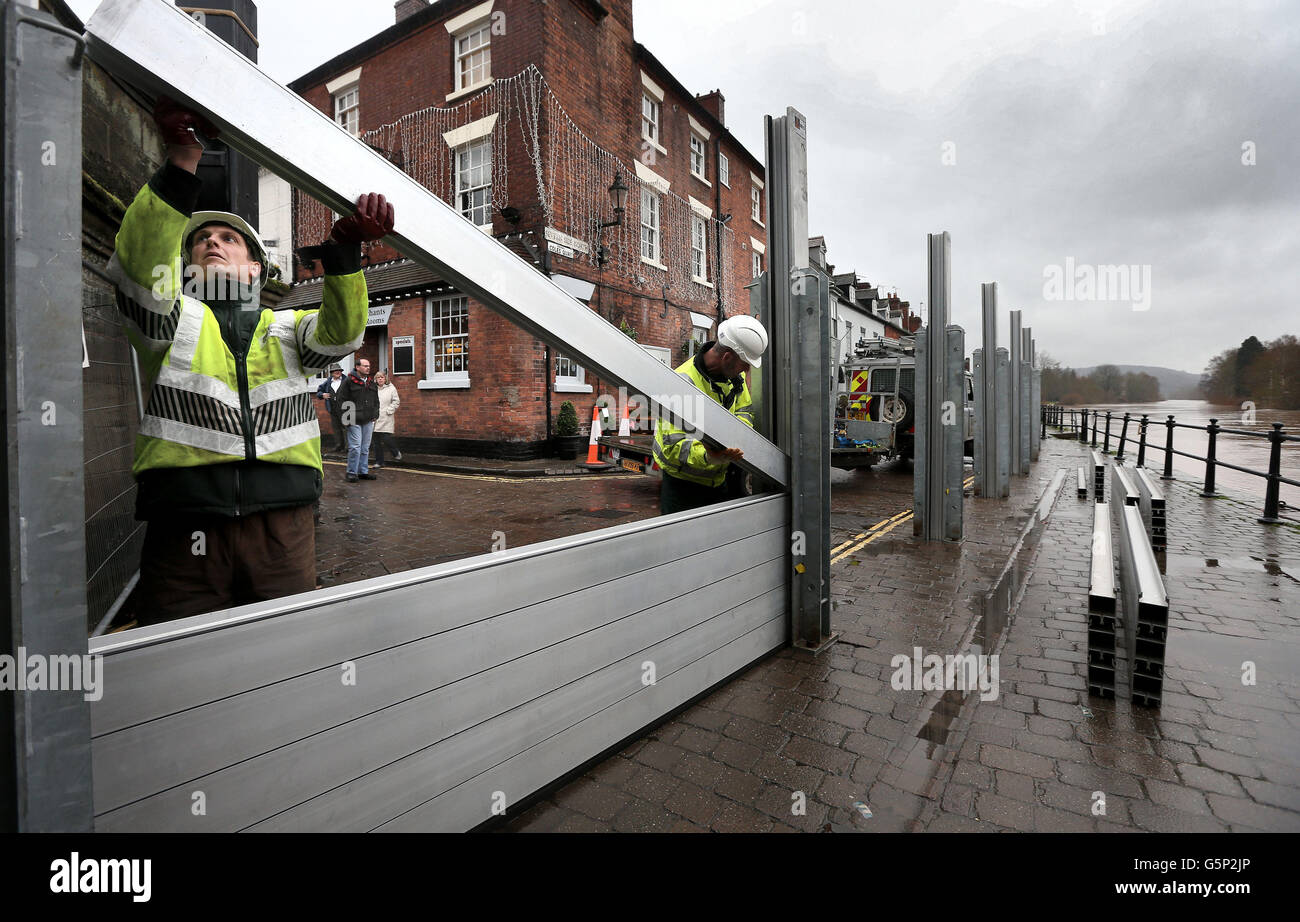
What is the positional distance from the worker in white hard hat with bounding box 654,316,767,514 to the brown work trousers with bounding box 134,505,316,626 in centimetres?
178

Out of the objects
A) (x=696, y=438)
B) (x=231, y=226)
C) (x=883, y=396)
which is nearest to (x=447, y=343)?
(x=883, y=396)

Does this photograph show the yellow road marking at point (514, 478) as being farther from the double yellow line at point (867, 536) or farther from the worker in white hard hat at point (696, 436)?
the worker in white hard hat at point (696, 436)

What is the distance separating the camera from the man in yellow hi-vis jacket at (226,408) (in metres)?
1.69

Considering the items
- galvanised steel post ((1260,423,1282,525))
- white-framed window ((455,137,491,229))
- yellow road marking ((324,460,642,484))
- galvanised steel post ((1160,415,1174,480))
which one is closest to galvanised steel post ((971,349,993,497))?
galvanised steel post ((1260,423,1282,525))

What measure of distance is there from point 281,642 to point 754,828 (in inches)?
62.9

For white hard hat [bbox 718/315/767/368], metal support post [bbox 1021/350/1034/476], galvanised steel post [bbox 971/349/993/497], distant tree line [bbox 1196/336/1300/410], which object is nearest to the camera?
white hard hat [bbox 718/315/767/368]

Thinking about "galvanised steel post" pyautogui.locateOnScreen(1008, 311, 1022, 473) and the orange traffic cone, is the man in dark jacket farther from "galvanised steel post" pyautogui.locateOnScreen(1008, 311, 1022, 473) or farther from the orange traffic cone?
"galvanised steel post" pyautogui.locateOnScreen(1008, 311, 1022, 473)

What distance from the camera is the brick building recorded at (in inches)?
514

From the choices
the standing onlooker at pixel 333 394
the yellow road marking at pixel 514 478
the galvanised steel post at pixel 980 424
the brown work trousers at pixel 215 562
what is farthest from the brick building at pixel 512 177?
the brown work trousers at pixel 215 562

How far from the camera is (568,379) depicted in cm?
1428

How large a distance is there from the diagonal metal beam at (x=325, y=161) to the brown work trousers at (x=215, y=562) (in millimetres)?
946
